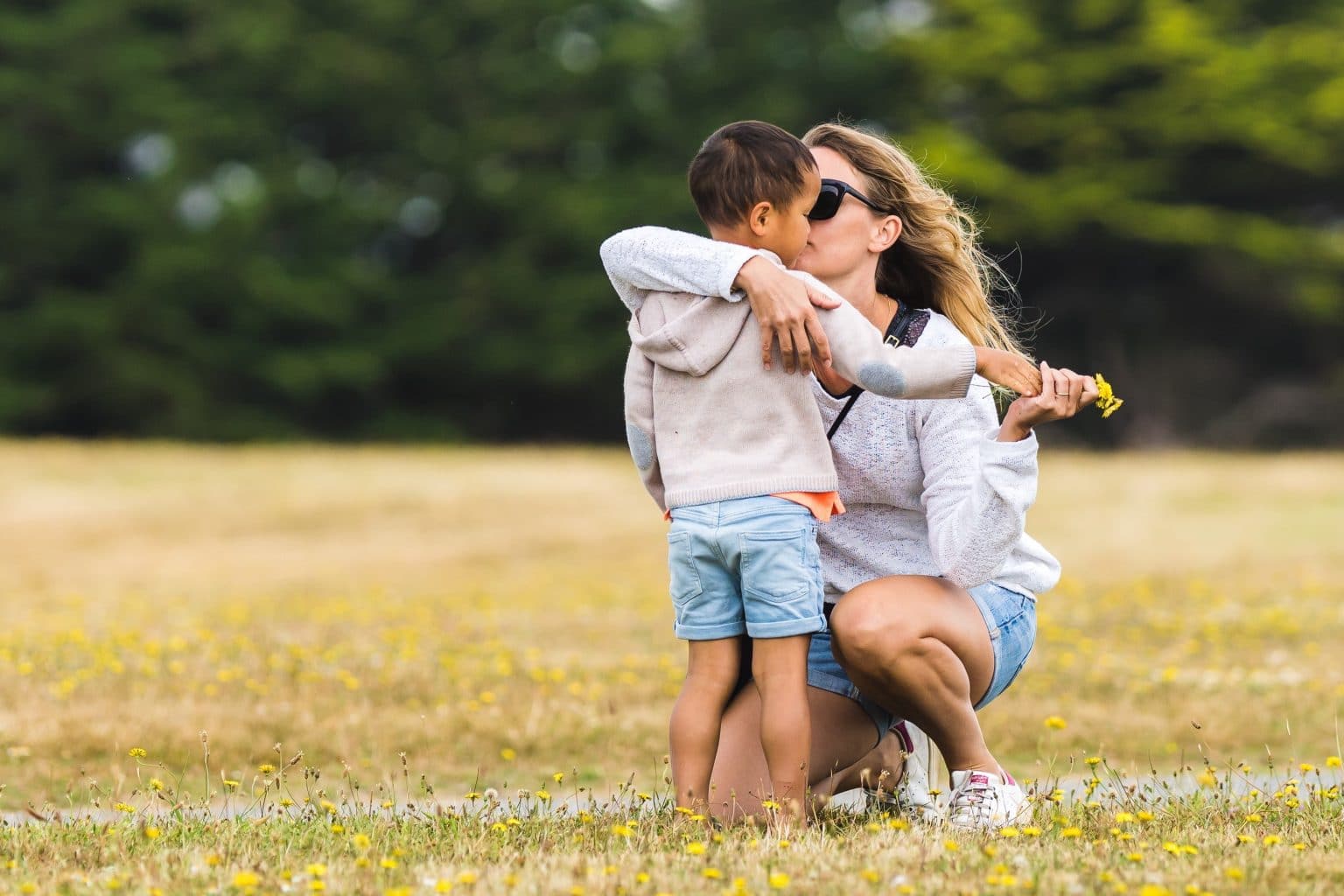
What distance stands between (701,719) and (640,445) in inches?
26.9

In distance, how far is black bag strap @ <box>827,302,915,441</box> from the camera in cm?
390

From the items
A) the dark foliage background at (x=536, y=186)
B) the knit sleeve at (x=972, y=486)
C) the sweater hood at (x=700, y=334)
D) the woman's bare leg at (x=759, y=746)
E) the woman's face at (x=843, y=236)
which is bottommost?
the woman's bare leg at (x=759, y=746)

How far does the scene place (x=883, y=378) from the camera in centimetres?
338

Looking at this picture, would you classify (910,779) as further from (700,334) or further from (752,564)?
(700,334)

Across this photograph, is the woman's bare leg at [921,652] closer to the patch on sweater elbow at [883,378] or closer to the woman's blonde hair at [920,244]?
the patch on sweater elbow at [883,378]

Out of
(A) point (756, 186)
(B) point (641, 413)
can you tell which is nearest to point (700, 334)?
(B) point (641, 413)

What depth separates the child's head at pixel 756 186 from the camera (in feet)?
11.6

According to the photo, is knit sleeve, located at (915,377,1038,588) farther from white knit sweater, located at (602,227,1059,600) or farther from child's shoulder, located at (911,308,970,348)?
child's shoulder, located at (911,308,970,348)

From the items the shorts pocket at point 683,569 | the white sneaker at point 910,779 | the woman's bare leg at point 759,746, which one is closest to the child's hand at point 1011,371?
the shorts pocket at point 683,569

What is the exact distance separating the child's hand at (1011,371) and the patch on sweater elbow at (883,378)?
0.22m

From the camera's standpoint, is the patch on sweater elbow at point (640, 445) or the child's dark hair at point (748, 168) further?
the patch on sweater elbow at point (640, 445)

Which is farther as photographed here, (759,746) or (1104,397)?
(759,746)

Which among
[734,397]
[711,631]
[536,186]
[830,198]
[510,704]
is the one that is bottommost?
[510,704]

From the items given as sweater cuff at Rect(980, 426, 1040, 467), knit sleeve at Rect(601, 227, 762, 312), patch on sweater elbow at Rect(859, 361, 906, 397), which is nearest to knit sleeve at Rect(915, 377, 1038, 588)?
sweater cuff at Rect(980, 426, 1040, 467)
